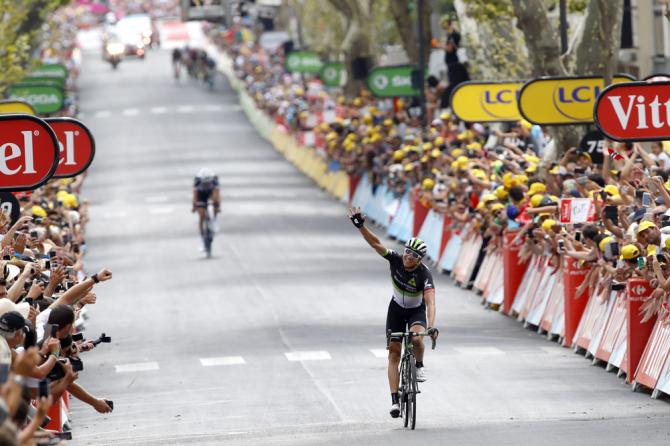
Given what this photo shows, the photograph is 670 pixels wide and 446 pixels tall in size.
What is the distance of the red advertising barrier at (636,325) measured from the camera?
19.8 meters

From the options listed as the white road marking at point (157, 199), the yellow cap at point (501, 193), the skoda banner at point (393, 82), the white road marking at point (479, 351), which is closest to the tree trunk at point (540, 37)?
the yellow cap at point (501, 193)

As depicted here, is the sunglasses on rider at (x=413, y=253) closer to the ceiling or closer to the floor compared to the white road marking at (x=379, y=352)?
closer to the ceiling

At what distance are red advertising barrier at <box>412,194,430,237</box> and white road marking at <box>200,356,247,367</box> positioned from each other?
12690 millimetres

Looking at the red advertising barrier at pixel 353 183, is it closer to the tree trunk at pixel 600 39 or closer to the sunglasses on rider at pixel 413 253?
the tree trunk at pixel 600 39

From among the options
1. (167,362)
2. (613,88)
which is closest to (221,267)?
(167,362)

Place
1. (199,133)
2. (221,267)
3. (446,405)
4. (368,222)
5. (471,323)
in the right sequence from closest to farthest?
(446,405) < (471,323) < (221,267) < (368,222) < (199,133)

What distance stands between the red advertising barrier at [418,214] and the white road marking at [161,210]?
37.8 ft

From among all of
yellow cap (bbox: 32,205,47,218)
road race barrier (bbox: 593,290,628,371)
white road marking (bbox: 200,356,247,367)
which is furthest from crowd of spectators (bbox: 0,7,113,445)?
road race barrier (bbox: 593,290,628,371)

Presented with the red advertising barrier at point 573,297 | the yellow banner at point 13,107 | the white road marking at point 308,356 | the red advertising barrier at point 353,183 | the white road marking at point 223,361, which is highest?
the yellow banner at point 13,107

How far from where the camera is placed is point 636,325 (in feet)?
65.2

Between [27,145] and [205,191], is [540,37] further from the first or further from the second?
[27,145]

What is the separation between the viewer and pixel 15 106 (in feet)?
74.5

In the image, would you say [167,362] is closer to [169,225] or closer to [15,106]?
[15,106]

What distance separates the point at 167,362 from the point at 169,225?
20.2 meters
